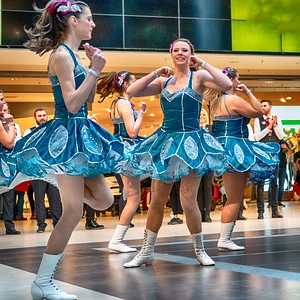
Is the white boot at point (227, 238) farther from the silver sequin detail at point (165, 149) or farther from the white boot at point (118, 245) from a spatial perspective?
the silver sequin detail at point (165, 149)

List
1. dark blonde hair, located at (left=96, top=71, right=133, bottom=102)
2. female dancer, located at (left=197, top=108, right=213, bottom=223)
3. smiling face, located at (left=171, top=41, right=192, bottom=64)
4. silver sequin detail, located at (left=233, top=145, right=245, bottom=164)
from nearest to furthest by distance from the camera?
smiling face, located at (left=171, top=41, right=192, bottom=64) < silver sequin detail, located at (left=233, top=145, right=245, bottom=164) < dark blonde hair, located at (left=96, top=71, right=133, bottom=102) < female dancer, located at (left=197, top=108, right=213, bottom=223)

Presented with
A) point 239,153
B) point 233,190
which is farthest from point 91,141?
point 233,190

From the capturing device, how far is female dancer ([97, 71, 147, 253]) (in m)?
6.12

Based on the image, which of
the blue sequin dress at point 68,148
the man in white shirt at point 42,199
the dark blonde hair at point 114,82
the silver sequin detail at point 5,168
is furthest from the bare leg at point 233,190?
the man in white shirt at point 42,199

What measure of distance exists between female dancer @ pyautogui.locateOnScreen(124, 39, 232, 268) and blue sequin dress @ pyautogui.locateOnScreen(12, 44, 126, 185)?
96cm

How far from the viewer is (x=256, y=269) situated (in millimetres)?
4402

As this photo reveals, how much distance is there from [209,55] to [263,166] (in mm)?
10643

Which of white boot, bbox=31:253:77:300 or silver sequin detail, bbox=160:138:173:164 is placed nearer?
white boot, bbox=31:253:77:300

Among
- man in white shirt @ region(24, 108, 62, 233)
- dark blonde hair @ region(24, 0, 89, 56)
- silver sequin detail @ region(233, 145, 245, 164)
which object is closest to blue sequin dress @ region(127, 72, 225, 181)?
silver sequin detail @ region(233, 145, 245, 164)

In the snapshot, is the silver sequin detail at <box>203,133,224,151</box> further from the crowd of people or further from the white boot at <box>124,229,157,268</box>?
the white boot at <box>124,229,157,268</box>

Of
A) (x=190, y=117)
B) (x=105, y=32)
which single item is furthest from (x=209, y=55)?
(x=190, y=117)

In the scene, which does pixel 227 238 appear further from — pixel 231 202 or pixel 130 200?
pixel 130 200

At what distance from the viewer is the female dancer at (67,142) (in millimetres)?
3346

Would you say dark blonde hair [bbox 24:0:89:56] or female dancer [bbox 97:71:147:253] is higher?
dark blonde hair [bbox 24:0:89:56]
